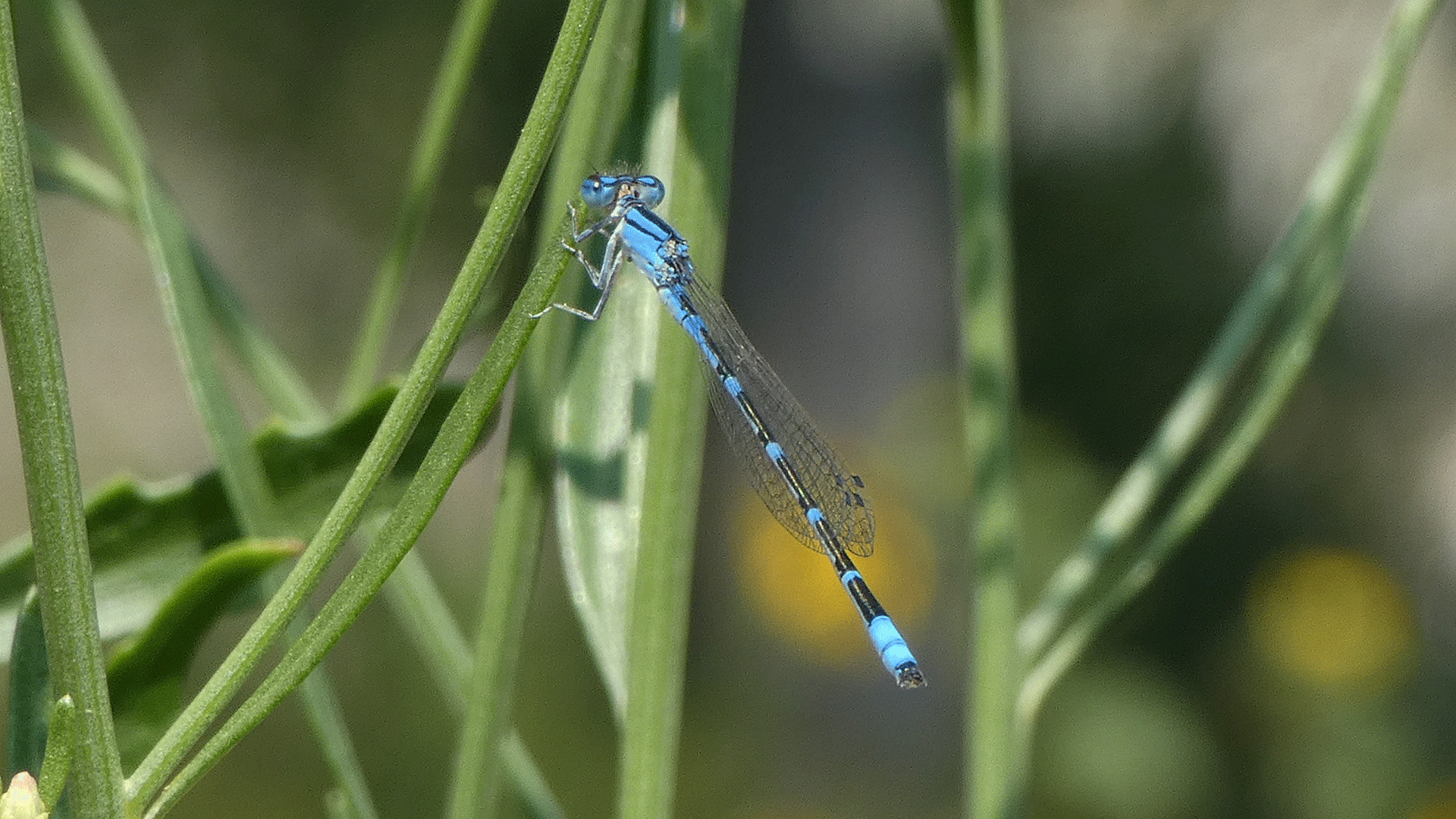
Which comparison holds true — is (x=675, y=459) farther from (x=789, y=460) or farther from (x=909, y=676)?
(x=789, y=460)

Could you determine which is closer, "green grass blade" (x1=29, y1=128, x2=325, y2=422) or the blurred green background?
"green grass blade" (x1=29, y1=128, x2=325, y2=422)

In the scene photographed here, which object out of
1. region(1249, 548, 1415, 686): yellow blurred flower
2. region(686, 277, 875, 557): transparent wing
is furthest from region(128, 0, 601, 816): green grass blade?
region(1249, 548, 1415, 686): yellow blurred flower

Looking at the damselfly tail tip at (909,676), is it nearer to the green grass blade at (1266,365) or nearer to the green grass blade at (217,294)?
the green grass blade at (1266,365)

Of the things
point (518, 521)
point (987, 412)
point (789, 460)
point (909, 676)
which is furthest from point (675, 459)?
point (789, 460)

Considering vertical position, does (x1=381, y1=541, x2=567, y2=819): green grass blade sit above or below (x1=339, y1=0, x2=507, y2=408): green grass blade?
below

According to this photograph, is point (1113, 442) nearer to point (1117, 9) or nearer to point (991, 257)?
point (1117, 9)

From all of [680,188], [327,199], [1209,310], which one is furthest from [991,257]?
[327,199]

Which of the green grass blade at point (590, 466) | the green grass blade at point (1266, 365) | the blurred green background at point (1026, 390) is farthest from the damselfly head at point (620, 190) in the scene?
the blurred green background at point (1026, 390)

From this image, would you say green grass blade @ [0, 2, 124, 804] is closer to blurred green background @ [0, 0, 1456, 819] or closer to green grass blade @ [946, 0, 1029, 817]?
green grass blade @ [946, 0, 1029, 817]
